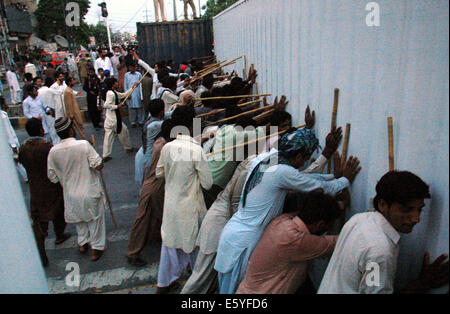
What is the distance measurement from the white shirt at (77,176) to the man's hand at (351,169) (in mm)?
2697

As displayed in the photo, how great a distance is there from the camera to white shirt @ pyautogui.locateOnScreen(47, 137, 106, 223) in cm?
359

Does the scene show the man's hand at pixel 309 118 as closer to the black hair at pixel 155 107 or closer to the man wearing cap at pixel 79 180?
the black hair at pixel 155 107

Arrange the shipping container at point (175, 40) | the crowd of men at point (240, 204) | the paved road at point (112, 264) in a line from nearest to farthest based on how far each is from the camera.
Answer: the crowd of men at point (240, 204), the paved road at point (112, 264), the shipping container at point (175, 40)

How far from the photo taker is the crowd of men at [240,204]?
5.31 ft

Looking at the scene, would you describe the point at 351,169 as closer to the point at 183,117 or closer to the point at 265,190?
the point at 265,190

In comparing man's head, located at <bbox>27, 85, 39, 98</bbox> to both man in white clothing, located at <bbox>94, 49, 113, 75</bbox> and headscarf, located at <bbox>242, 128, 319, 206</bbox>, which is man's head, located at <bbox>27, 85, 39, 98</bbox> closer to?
man in white clothing, located at <bbox>94, 49, 113, 75</bbox>

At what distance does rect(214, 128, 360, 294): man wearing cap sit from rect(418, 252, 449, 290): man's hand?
2.52ft

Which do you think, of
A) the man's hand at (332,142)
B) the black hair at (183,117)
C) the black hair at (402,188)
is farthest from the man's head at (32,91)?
the black hair at (402,188)

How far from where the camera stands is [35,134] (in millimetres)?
3922

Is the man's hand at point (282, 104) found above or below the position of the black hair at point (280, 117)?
above

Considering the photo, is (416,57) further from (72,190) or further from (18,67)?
(18,67)

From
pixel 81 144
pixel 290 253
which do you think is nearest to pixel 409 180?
pixel 290 253

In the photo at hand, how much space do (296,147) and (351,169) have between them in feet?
1.35

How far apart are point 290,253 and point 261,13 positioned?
343 centimetres
